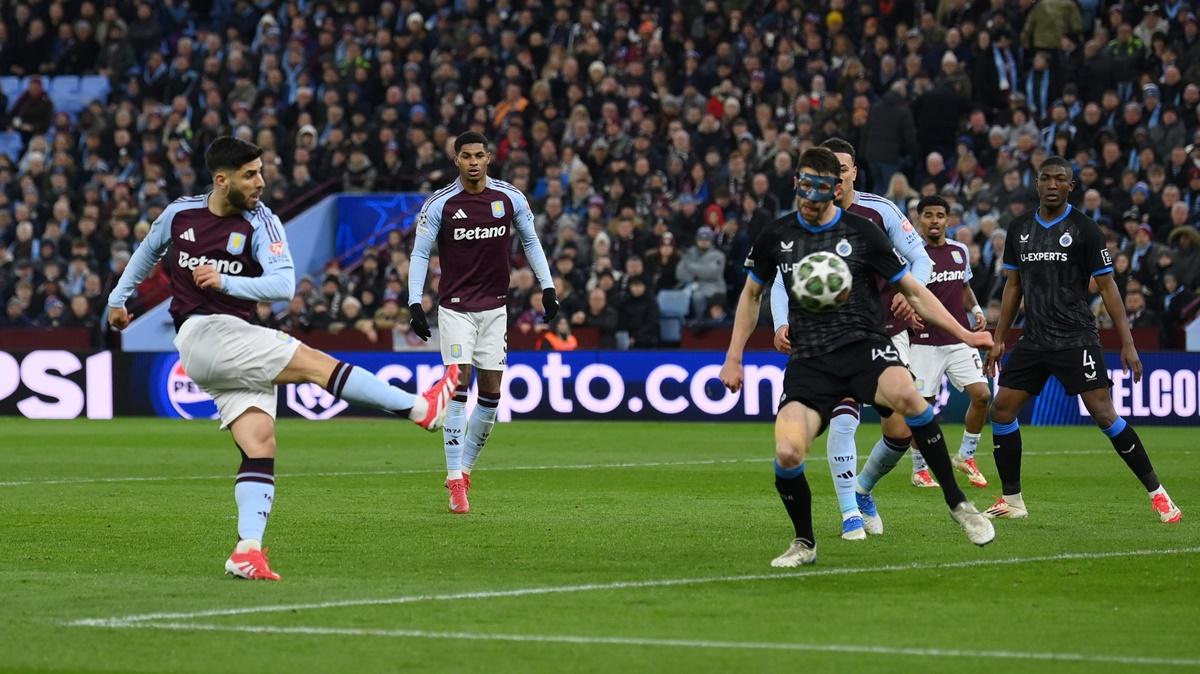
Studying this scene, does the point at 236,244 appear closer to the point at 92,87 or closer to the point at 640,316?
the point at 640,316

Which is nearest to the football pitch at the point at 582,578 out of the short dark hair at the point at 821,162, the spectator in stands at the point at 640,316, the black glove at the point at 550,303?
the black glove at the point at 550,303

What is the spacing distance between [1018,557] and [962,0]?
65.5ft

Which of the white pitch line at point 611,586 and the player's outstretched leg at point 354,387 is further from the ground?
the player's outstretched leg at point 354,387

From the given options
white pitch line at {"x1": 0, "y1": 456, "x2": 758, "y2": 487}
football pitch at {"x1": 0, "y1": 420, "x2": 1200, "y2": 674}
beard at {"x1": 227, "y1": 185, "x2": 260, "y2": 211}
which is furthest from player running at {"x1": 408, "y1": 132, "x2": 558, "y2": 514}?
beard at {"x1": 227, "y1": 185, "x2": 260, "y2": 211}

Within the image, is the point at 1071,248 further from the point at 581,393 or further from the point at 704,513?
the point at 581,393

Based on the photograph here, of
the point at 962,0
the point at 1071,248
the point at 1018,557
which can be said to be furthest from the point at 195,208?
the point at 962,0

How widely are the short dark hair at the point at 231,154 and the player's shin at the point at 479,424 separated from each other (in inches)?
172

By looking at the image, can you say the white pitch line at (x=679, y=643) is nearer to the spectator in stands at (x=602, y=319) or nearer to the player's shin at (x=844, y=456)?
the player's shin at (x=844, y=456)

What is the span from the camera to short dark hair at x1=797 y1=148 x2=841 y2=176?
1005cm

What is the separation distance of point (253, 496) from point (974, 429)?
7.76m

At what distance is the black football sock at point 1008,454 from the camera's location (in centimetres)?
1273

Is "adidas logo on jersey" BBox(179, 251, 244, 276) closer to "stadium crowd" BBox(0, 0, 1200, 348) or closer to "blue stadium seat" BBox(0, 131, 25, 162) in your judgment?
"stadium crowd" BBox(0, 0, 1200, 348)

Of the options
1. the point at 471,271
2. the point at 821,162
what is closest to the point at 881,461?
the point at 821,162

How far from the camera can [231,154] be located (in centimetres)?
970
